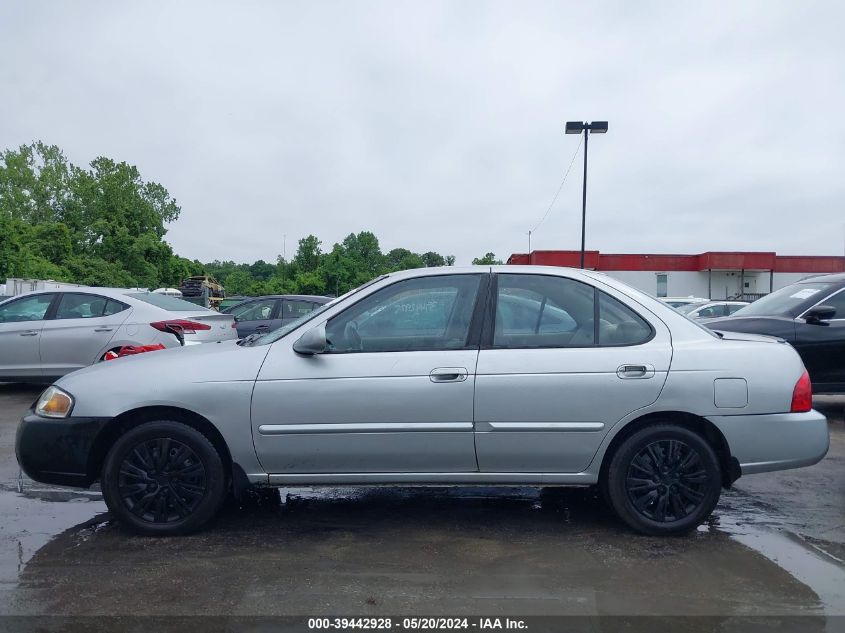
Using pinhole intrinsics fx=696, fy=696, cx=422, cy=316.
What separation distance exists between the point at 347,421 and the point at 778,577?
250 cm

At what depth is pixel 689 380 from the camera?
4117mm

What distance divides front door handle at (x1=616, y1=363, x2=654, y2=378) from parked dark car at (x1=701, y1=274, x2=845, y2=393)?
4360mm

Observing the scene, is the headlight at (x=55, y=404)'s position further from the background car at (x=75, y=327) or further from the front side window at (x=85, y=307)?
the front side window at (x=85, y=307)

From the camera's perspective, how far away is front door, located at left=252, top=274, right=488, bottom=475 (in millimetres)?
4086

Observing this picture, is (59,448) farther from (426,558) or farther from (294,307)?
(294,307)

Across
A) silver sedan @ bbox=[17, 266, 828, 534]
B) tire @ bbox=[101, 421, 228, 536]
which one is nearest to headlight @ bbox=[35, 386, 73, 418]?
silver sedan @ bbox=[17, 266, 828, 534]

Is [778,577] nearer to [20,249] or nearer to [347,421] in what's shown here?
[347,421]

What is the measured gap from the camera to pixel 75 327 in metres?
9.30

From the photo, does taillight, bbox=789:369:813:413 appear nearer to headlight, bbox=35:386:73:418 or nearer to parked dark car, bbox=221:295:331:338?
headlight, bbox=35:386:73:418

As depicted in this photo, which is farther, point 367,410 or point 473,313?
point 473,313

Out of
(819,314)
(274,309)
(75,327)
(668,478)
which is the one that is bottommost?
(668,478)

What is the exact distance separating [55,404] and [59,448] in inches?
10.6

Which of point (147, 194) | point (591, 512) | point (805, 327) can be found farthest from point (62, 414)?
point (147, 194)

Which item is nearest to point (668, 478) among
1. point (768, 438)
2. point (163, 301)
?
point (768, 438)
